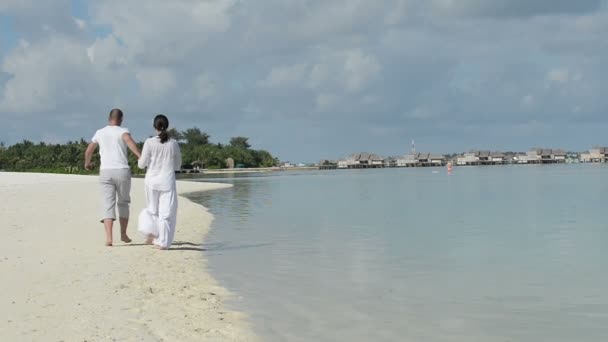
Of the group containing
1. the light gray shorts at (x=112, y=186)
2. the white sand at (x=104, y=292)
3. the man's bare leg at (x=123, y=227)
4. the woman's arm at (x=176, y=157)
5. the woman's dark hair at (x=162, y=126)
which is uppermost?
the woman's dark hair at (x=162, y=126)

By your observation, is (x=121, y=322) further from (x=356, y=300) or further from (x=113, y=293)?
(x=356, y=300)

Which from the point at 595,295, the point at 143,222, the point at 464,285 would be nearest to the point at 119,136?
the point at 143,222

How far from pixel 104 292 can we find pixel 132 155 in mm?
102810

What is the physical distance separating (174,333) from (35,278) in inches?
112

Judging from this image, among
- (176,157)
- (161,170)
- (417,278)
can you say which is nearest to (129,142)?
(161,170)

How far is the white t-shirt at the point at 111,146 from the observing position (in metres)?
9.65

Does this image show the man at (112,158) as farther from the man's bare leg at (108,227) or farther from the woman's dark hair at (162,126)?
the woman's dark hair at (162,126)

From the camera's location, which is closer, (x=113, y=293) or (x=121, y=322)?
(x=121, y=322)

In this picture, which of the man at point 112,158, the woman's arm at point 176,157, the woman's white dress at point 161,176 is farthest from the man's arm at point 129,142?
the woman's arm at point 176,157

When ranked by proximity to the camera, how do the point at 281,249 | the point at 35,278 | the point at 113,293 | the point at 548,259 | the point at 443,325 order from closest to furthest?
the point at 443,325 → the point at 113,293 → the point at 35,278 → the point at 548,259 → the point at 281,249

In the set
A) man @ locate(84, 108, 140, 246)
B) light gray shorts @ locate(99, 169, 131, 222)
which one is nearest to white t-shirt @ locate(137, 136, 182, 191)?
man @ locate(84, 108, 140, 246)

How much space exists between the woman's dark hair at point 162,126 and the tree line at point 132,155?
1.30 feet

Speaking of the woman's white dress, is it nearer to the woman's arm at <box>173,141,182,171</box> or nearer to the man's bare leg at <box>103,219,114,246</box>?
the woman's arm at <box>173,141,182,171</box>

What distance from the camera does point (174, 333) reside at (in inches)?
212
